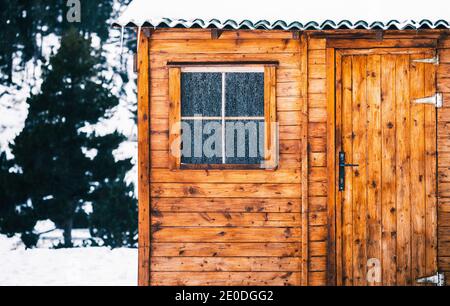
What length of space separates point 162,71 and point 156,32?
45cm

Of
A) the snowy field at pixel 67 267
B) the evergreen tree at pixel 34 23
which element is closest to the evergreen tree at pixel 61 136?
the snowy field at pixel 67 267

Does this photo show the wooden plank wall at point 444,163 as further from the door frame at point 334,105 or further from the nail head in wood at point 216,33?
the nail head in wood at point 216,33

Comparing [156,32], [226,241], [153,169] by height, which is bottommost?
[226,241]

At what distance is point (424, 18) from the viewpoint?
5.90m

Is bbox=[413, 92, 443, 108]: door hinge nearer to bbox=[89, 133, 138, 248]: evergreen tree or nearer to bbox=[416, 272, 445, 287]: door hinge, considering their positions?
bbox=[416, 272, 445, 287]: door hinge

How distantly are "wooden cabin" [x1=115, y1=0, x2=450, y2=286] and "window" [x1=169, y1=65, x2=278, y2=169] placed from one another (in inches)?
0.6

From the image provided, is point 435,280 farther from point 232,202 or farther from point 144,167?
point 144,167

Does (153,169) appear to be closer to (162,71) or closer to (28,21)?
(162,71)

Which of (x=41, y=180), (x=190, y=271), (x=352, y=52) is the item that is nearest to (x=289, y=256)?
(x=190, y=271)

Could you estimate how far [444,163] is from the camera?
6246 mm

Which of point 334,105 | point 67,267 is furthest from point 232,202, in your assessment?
point 67,267

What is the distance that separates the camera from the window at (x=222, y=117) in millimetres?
6219
